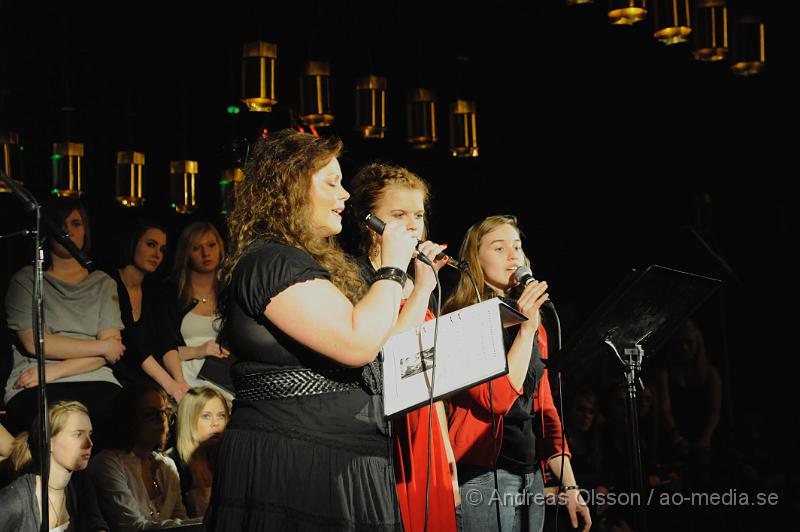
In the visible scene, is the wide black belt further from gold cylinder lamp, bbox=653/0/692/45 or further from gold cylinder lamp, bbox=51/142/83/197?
gold cylinder lamp, bbox=51/142/83/197

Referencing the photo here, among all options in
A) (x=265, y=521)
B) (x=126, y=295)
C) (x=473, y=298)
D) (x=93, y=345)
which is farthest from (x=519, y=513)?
(x=126, y=295)

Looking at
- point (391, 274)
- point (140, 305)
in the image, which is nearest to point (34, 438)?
point (140, 305)

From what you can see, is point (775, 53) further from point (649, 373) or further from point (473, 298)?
point (473, 298)

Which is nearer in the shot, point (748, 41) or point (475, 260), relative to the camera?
point (475, 260)

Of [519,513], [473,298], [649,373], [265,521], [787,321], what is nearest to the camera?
[265,521]

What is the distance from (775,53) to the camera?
6.52 metres

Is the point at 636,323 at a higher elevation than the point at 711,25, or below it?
below

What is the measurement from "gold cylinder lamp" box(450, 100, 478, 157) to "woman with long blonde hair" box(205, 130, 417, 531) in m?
4.17

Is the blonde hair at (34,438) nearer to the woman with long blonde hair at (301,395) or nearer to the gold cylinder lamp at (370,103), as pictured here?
the woman with long blonde hair at (301,395)

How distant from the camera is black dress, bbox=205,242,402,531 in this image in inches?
77.6

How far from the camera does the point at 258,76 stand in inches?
201

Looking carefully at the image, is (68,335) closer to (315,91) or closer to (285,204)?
(315,91)

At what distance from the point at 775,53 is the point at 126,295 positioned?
472 cm

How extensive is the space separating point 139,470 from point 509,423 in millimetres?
1795
